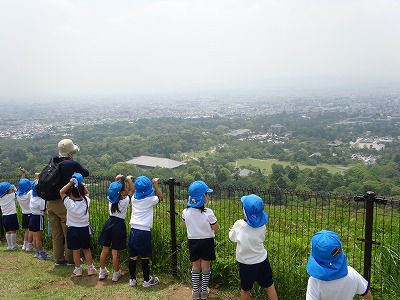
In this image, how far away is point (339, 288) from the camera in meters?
2.75

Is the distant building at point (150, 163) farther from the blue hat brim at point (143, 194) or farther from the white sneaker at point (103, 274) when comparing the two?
the blue hat brim at point (143, 194)

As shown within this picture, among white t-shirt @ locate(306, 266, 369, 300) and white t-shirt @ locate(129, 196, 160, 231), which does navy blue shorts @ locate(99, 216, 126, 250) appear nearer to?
white t-shirt @ locate(129, 196, 160, 231)

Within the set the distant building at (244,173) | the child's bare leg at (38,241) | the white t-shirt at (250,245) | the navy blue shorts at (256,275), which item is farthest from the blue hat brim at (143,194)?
the distant building at (244,173)

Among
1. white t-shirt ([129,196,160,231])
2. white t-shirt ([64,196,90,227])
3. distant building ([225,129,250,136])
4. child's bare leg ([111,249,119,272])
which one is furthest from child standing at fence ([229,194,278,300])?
distant building ([225,129,250,136])

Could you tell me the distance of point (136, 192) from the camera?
14.8ft

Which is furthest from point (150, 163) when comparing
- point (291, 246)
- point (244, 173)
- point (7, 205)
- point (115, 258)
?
point (291, 246)

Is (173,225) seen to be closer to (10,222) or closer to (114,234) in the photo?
(114,234)

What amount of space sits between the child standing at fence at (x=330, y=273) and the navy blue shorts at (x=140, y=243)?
215cm

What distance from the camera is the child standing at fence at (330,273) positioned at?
2621mm

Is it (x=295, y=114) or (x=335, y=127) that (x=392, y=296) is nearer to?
(x=335, y=127)

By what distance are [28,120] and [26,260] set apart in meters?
107

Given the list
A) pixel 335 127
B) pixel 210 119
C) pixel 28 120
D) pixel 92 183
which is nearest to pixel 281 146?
pixel 335 127

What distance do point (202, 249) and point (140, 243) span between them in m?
0.79

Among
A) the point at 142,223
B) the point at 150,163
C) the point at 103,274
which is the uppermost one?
the point at 142,223
